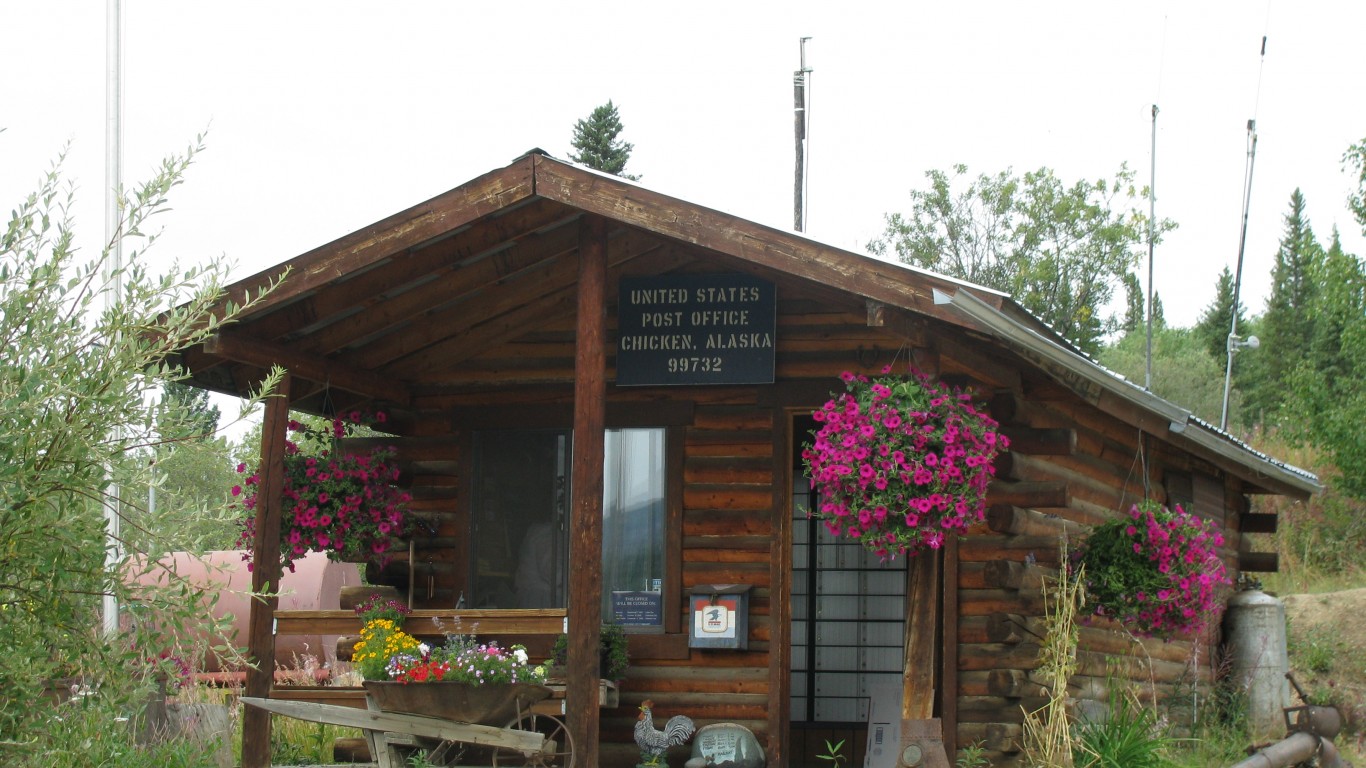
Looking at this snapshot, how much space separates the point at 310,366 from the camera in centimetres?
945

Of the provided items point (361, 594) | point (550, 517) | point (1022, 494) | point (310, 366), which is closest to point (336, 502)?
point (361, 594)

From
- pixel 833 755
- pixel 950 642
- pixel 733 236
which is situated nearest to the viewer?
pixel 733 236

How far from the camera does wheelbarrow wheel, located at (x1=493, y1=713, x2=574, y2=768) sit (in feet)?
28.1

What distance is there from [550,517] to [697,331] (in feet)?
6.41

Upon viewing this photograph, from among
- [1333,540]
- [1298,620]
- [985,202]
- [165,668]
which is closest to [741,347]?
[165,668]

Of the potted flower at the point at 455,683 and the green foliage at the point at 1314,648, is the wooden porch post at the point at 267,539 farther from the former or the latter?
the green foliage at the point at 1314,648

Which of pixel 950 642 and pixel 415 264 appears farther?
pixel 950 642

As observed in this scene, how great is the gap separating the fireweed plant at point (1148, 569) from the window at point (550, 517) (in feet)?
9.71

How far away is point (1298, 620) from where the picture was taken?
18078 mm

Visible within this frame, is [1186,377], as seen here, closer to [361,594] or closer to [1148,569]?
[1148,569]

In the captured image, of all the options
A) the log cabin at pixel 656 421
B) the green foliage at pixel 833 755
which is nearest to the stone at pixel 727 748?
the log cabin at pixel 656 421

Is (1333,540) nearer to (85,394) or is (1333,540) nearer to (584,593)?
(584,593)

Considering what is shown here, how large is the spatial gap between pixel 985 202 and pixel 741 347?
29.2 m

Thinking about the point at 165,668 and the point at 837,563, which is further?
the point at 837,563
